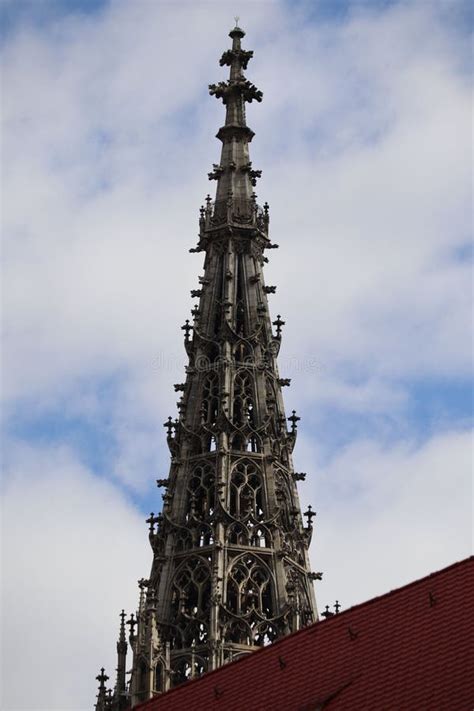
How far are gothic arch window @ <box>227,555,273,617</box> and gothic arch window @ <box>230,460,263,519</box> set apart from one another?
1891mm

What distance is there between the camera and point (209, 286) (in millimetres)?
58750

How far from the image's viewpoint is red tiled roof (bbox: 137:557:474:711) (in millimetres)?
29906

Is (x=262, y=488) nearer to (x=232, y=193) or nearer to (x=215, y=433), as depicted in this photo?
(x=215, y=433)

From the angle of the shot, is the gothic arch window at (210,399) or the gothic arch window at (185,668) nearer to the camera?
the gothic arch window at (185,668)

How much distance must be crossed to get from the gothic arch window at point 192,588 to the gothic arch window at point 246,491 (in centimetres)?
225

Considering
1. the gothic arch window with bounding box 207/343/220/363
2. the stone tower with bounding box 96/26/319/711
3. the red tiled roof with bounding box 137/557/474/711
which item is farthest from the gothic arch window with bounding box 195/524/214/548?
the red tiled roof with bounding box 137/557/474/711

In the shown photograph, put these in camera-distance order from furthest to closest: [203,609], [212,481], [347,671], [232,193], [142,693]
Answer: [232,193], [212,481], [203,609], [142,693], [347,671]

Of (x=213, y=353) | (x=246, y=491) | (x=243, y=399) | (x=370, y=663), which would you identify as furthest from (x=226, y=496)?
(x=370, y=663)

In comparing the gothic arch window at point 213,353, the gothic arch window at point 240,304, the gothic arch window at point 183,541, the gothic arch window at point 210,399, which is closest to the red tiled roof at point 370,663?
the gothic arch window at point 183,541

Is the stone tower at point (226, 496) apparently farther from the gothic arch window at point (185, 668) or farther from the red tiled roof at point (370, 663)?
the red tiled roof at point (370, 663)

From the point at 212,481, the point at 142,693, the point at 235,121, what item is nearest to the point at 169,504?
the point at 212,481

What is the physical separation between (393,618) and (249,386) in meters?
23.3

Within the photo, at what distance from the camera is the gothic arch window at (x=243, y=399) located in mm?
54412

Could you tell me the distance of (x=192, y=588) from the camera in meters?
49.3
